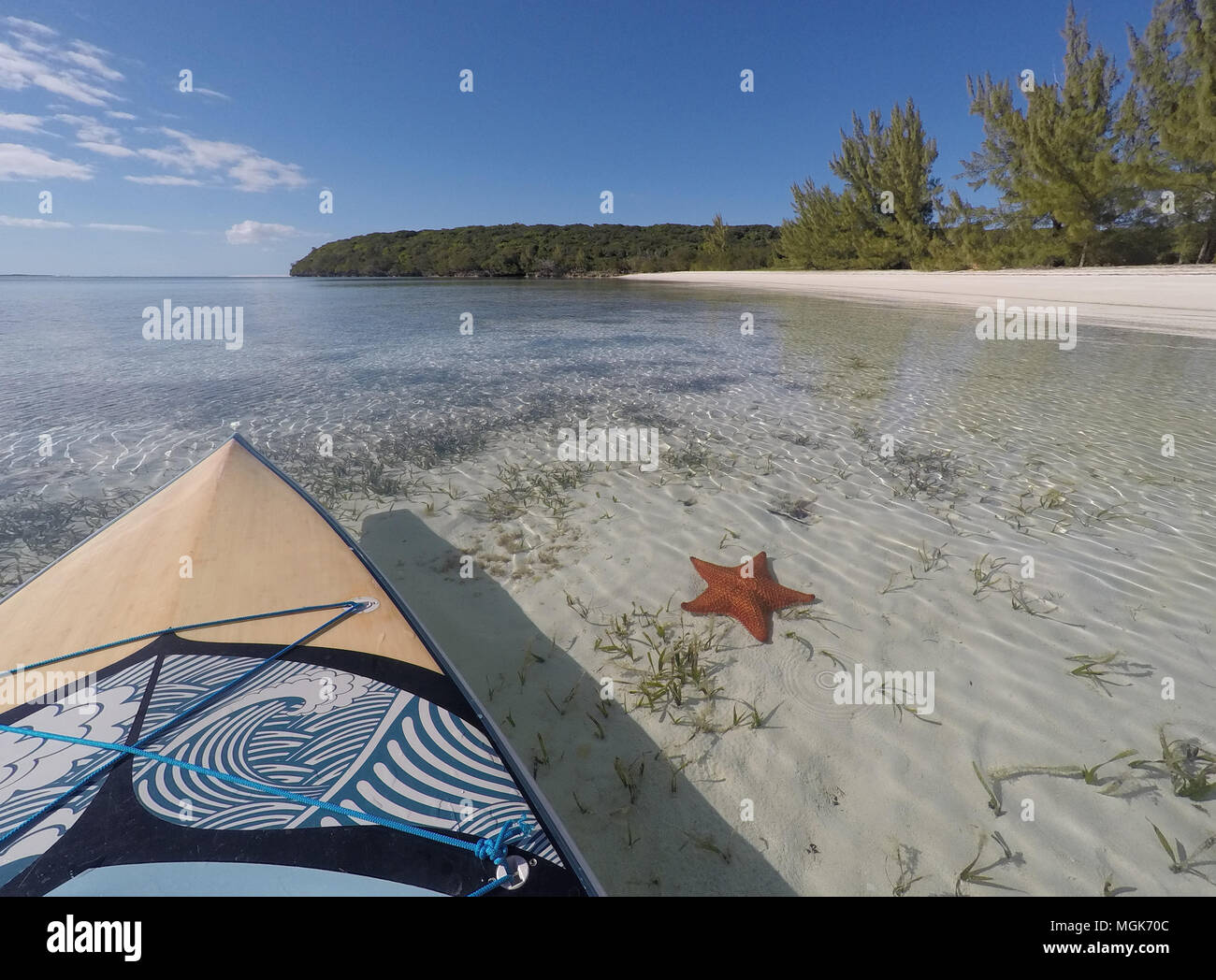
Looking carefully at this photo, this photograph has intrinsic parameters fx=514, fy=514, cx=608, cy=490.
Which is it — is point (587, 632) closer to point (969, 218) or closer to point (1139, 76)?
point (1139, 76)

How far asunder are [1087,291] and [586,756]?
28.1m

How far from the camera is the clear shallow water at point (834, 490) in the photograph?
255cm

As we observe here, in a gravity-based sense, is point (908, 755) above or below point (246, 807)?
below

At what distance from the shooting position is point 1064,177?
2444cm

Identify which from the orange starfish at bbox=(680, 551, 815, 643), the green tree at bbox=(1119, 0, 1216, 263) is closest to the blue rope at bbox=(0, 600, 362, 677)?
the orange starfish at bbox=(680, 551, 815, 643)

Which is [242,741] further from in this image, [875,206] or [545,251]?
[545,251]

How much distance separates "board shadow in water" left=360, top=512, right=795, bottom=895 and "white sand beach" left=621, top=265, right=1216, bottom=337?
65.0 ft

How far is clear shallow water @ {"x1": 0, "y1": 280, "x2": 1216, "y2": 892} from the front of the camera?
8.36 feet

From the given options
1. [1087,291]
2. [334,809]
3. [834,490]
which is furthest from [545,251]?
[334,809]
